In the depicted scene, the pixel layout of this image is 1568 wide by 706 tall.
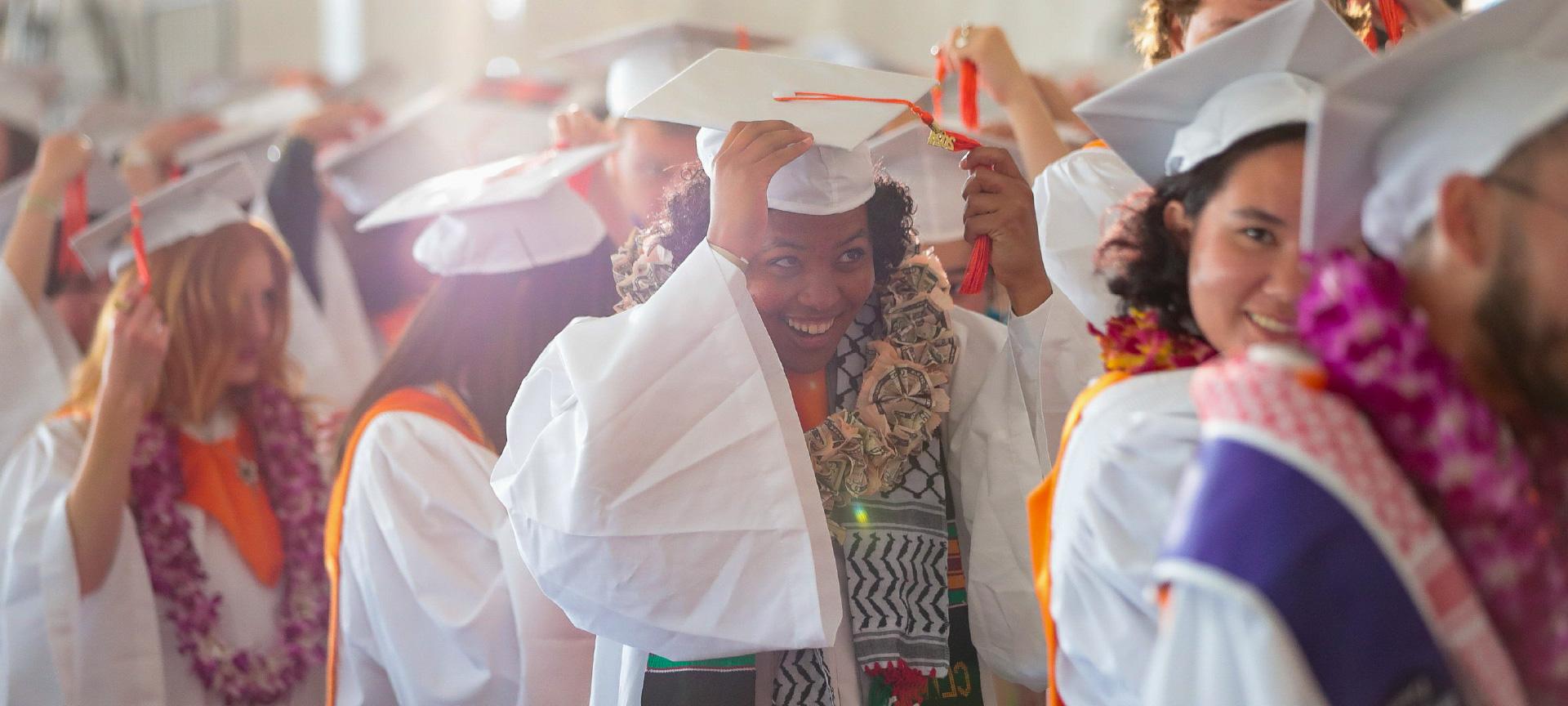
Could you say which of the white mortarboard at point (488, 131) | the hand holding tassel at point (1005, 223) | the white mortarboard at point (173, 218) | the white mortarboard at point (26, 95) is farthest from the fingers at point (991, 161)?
the white mortarboard at point (26, 95)

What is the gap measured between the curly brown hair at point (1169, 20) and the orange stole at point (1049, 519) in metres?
0.95

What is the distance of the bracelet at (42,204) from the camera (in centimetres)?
342

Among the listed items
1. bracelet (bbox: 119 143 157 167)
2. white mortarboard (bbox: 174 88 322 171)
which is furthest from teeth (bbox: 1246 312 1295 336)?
bracelet (bbox: 119 143 157 167)

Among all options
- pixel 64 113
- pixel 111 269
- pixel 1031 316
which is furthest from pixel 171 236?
pixel 64 113

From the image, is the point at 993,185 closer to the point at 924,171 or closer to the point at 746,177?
the point at 924,171

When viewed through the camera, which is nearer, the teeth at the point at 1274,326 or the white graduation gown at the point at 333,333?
the teeth at the point at 1274,326

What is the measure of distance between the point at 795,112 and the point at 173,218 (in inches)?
70.3

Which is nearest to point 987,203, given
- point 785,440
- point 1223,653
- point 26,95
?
point 785,440

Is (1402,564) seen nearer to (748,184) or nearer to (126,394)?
(748,184)

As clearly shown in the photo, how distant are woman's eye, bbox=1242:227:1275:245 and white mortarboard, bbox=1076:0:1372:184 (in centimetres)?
11

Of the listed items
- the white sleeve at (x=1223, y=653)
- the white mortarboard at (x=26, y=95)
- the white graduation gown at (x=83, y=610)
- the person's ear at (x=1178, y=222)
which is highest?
the white mortarboard at (x=26, y=95)

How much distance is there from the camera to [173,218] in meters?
2.94

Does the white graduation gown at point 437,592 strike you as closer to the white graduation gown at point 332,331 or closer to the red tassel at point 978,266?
the red tassel at point 978,266

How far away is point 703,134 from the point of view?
189 centimetres
